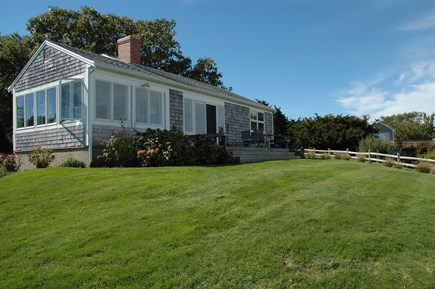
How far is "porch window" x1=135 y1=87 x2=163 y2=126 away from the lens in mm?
15552

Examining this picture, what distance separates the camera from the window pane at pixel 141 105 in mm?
15523

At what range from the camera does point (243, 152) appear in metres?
17.4

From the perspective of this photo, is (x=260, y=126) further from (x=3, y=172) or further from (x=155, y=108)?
(x=3, y=172)

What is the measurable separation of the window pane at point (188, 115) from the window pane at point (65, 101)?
17.8 feet

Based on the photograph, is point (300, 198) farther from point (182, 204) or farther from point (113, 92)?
point (113, 92)

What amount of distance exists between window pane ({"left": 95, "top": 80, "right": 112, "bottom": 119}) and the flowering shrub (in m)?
4.29

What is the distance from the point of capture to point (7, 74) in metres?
26.7

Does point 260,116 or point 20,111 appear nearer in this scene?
point 20,111

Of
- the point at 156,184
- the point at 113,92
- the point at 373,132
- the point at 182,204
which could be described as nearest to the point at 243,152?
the point at 113,92

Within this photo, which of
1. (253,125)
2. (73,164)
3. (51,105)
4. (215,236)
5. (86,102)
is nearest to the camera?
(215,236)

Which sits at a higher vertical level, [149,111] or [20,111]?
[20,111]

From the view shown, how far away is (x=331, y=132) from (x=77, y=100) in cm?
1992

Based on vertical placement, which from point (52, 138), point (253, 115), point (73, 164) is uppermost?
point (253, 115)

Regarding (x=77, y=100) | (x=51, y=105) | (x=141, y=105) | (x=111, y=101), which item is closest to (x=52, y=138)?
(x=51, y=105)
